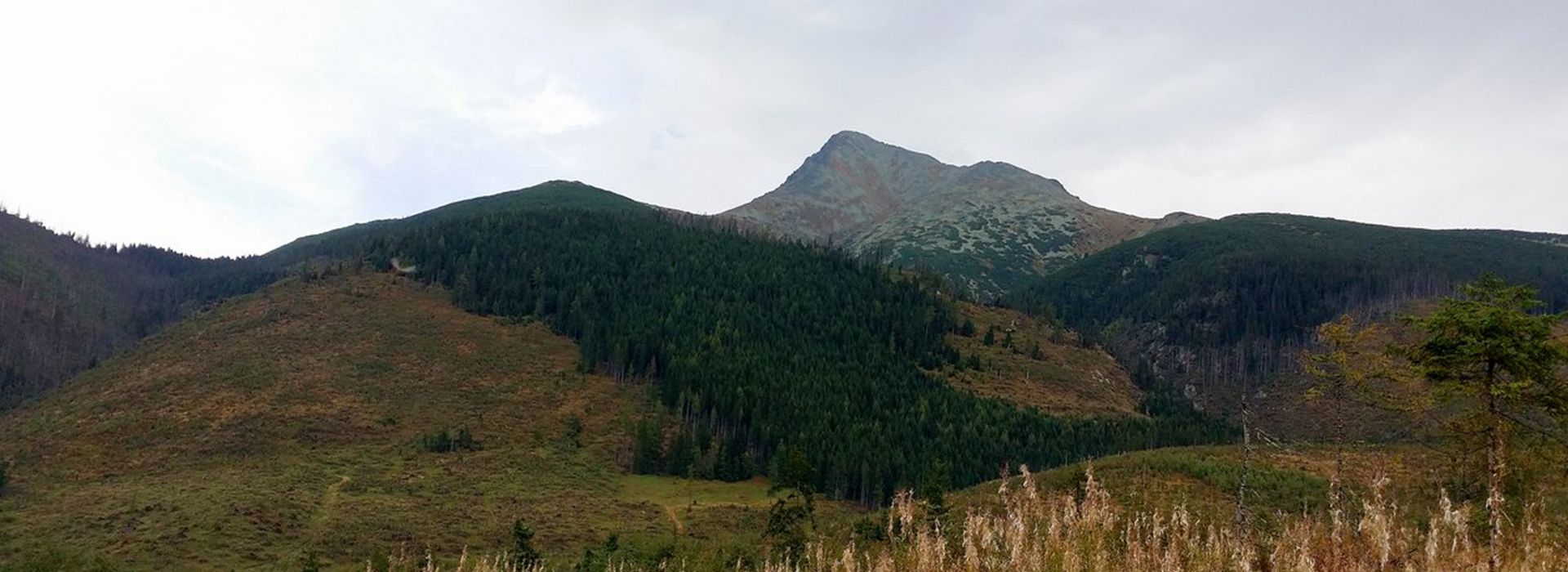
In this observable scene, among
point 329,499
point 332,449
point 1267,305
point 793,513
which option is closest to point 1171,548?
point 793,513

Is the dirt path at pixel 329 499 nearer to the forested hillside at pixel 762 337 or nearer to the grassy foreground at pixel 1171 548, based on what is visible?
the forested hillside at pixel 762 337


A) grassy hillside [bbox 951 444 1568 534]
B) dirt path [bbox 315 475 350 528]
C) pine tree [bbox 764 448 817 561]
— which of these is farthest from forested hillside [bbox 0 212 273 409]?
grassy hillside [bbox 951 444 1568 534]

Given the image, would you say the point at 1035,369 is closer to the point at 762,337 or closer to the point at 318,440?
the point at 762,337

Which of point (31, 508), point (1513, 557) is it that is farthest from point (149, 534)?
point (1513, 557)

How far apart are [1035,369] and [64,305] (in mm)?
183850

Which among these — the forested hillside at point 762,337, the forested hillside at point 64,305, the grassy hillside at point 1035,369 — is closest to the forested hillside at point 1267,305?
the grassy hillside at point 1035,369

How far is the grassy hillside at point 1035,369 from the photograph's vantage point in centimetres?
10981

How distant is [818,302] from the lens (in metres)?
132

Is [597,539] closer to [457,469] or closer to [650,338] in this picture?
[457,469]

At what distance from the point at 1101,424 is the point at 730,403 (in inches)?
1779

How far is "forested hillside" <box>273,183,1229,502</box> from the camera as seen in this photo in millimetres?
82250

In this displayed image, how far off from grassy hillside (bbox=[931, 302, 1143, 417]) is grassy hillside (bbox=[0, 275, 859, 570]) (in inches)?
1941

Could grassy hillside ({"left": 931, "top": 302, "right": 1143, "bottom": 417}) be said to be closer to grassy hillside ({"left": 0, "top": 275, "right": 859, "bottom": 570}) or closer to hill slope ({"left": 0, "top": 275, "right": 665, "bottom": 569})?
grassy hillside ({"left": 0, "top": 275, "right": 859, "bottom": 570})

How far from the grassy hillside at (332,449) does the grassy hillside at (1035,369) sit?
49.3 metres
